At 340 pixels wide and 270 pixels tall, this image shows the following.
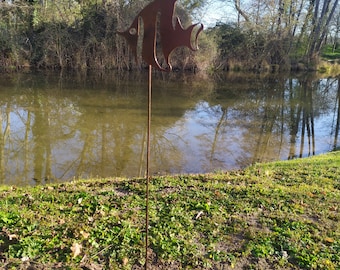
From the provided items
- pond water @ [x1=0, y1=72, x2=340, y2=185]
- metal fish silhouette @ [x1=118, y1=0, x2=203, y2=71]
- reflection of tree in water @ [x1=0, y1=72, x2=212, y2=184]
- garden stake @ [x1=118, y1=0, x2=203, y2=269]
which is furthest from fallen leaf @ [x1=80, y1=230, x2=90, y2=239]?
reflection of tree in water @ [x1=0, y1=72, x2=212, y2=184]

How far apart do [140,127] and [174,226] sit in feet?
19.7

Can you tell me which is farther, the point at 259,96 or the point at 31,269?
the point at 259,96

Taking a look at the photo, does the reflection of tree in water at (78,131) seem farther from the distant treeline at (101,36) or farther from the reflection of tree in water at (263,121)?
the distant treeline at (101,36)

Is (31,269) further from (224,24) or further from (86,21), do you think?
(224,24)

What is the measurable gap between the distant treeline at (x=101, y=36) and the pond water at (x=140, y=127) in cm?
→ 368

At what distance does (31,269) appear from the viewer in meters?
2.62

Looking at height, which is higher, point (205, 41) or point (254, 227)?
point (205, 41)

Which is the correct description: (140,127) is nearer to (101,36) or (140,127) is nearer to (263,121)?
(263,121)

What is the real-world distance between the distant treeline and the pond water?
12.1 feet

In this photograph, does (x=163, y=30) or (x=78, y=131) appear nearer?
(x=163, y=30)

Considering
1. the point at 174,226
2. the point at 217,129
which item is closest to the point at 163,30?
the point at 174,226

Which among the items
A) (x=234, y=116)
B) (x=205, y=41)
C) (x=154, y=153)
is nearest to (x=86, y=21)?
(x=205, y=41)

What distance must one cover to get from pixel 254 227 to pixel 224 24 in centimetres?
2557

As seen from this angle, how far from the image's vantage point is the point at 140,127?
9.16m
